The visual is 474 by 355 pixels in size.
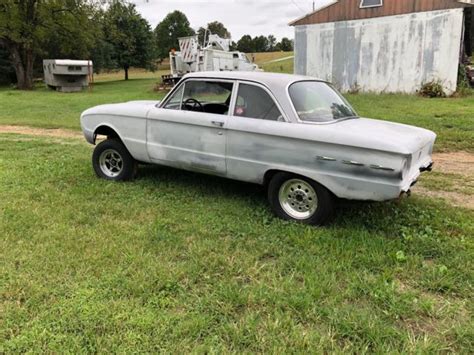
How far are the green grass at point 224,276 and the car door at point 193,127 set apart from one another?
1.68 feet

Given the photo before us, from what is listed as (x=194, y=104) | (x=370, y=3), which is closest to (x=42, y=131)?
(x=194, y=104)

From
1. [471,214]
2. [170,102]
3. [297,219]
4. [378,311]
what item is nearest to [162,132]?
[170,102]

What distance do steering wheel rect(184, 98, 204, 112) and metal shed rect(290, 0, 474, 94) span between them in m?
14.2

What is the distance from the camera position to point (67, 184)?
5.87m

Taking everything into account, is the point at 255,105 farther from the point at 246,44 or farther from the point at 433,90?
the point at 246,44

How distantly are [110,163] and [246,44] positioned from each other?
82521 mm

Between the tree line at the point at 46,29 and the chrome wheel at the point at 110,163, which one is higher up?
the tree line at the point at 46,29

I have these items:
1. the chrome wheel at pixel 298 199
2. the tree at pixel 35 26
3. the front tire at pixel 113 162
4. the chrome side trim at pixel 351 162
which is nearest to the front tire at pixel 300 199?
the chrome wheel at pixel 298 199

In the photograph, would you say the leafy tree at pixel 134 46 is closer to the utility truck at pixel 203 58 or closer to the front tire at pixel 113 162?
the utility truck at pixel 203 58

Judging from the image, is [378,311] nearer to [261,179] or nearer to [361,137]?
[361,137]

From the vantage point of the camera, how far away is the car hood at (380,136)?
12.8ft

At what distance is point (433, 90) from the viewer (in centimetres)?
1636

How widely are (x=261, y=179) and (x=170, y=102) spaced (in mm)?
1686

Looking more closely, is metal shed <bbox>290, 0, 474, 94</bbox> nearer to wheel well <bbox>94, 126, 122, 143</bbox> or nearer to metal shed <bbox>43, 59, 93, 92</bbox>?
metal shed <bbox>43, 59, 93, 92</bbox>
